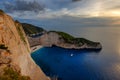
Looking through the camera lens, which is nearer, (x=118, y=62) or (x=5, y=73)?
(x=5, y=73)

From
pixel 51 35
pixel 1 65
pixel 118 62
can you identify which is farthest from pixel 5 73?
pixel 51 35

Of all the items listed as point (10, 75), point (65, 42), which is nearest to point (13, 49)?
point (10, 75)

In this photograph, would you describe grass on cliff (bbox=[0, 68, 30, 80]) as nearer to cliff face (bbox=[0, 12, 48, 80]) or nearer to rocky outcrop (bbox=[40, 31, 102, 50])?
cliff face (bbox=[0, 12, 48, 80])

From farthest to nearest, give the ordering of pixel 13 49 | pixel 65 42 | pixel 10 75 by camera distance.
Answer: pixel 65 42 → pixel 13 49 → pixel 10 75

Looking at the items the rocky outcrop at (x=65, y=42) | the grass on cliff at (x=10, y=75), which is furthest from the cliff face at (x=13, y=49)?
the rocky outcrop at (x=65, y=42)

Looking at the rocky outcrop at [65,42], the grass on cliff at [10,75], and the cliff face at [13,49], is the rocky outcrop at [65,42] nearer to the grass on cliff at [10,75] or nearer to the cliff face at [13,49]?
the cliff face at [13,49]

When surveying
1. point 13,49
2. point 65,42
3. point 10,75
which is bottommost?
point 65,42

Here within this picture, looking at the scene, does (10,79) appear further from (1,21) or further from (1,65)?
(1,21)

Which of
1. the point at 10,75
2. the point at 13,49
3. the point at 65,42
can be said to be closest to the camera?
the point at 10,75

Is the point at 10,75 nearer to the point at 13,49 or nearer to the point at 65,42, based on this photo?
the point at 13,49

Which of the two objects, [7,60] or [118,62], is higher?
[7,60]
